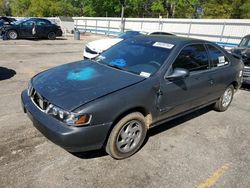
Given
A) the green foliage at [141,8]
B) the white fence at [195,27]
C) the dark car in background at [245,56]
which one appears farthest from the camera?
the green foliage at [141,8]

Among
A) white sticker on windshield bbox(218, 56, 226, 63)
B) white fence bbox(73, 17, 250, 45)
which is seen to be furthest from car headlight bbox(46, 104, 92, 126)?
white fence bbox(73, 17, 250, 45)

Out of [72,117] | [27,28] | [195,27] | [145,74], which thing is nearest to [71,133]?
[72,117]

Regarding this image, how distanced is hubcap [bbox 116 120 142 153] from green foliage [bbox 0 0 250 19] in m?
40.2

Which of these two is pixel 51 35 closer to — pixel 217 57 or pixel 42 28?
pixel 42 28

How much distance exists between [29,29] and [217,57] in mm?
16402

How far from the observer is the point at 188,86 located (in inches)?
169

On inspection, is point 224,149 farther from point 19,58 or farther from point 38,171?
point 19,58

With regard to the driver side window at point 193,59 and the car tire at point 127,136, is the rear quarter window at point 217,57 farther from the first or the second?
the car tire at point 127,136

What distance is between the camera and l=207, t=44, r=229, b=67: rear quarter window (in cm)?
498

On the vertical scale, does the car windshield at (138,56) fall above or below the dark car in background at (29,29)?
above

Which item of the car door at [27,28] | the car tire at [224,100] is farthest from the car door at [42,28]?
the car tire at [224,100]

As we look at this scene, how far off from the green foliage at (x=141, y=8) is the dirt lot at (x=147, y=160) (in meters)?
39.1

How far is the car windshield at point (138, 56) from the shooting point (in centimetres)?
397

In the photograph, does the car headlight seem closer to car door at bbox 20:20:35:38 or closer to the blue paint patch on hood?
the blue paint patch on hood
